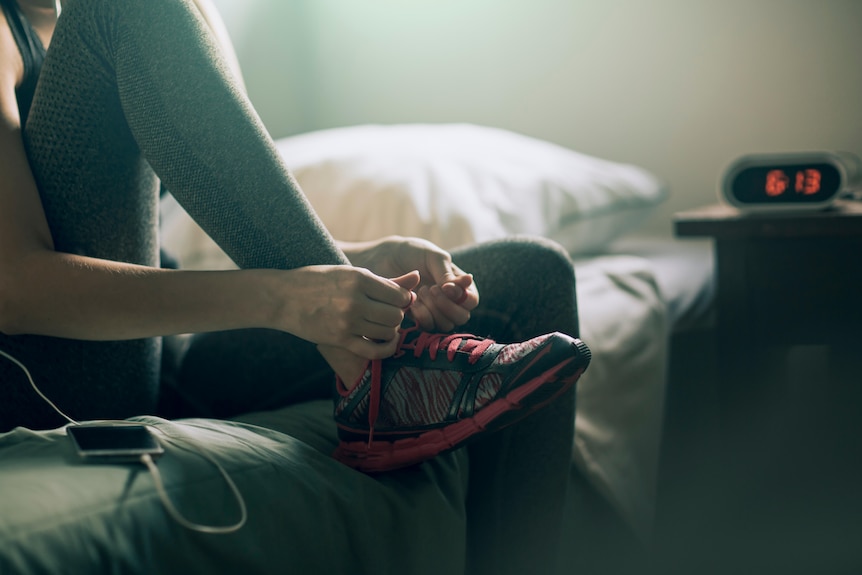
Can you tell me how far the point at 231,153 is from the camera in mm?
617

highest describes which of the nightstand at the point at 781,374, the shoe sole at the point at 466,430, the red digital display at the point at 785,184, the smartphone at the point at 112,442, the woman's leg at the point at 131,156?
the woman's leg at the point at 131,156

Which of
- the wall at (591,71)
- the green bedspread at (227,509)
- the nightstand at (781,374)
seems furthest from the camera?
the wall at (591,71)

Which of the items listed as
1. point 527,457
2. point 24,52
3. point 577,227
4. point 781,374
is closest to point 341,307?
point 527,457

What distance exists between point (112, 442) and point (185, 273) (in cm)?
15

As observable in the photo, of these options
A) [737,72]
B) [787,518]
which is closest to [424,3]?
[737,72]

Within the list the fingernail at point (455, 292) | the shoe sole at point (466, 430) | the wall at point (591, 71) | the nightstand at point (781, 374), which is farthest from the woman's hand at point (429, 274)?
the wall at point (591, 71)

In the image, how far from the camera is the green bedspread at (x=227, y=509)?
1.41 feet

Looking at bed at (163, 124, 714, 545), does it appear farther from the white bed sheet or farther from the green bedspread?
the green bedspread

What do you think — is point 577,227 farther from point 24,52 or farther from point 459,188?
point 24,52

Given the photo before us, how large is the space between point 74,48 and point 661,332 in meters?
0.71

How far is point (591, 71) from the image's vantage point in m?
1.65

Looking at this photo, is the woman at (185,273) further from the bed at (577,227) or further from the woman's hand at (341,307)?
the bed at (577,227)

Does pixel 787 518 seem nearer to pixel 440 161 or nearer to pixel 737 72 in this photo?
pixel 440 161

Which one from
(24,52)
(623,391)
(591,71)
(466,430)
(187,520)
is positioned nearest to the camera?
(187,520)
